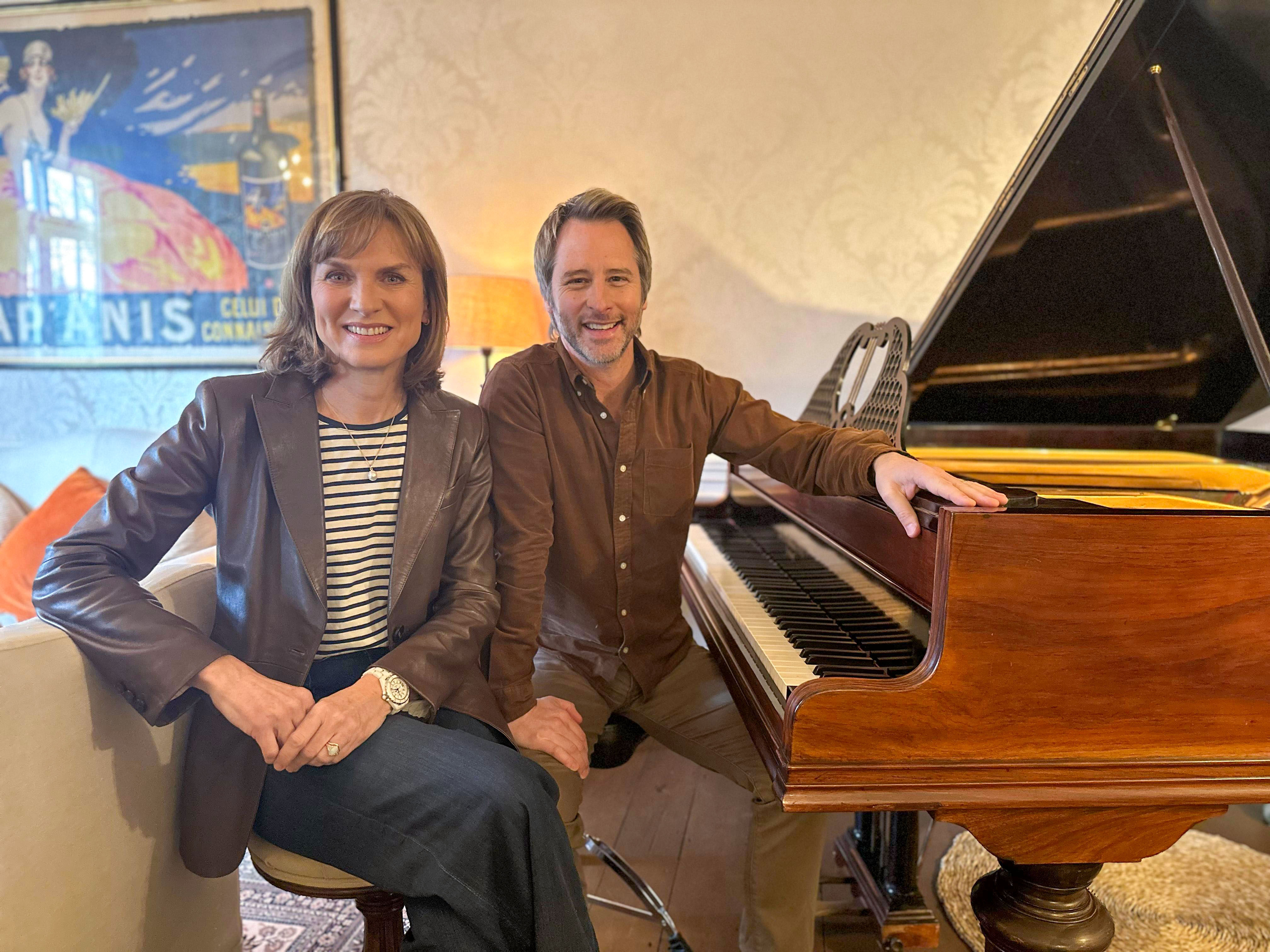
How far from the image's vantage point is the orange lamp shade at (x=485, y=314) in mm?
2945

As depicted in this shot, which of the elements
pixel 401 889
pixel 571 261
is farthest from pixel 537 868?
pixel 571 261

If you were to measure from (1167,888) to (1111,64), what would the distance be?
6.31ft

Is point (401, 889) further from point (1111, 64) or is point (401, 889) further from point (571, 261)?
point (1111, 64)

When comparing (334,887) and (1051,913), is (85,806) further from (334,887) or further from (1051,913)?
(1051,913)

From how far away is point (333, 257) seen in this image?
1370 millimetres

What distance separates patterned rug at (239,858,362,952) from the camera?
5.77 feet

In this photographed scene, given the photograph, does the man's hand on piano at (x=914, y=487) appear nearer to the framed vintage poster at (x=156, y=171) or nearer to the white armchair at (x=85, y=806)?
the white armchair at (x=85, y=806)

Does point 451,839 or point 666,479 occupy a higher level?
point 666,479

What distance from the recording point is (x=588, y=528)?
5.38 feet

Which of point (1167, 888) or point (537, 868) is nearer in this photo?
point (537, 868)

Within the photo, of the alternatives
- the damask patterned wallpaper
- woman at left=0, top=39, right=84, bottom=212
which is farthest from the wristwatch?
woman at left=0, top=39, right=84, bottom=212

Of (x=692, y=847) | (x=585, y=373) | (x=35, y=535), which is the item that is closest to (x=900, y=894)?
(x=692, y=847)

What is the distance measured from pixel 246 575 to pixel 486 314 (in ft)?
5.99

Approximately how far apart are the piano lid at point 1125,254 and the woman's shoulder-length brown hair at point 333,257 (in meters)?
0.96
